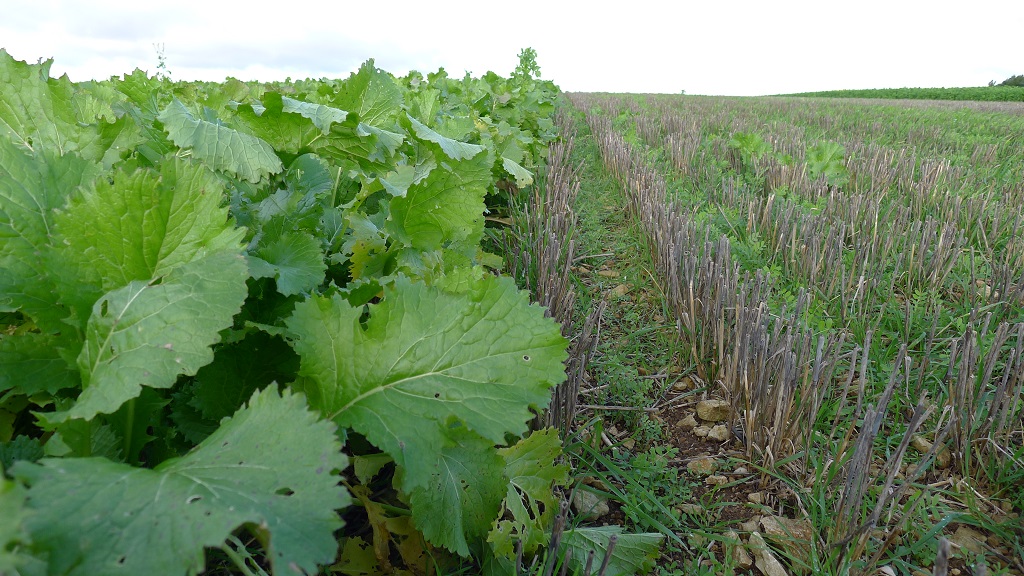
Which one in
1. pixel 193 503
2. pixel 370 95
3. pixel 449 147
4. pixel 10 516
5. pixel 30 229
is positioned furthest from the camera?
pixel 370 95

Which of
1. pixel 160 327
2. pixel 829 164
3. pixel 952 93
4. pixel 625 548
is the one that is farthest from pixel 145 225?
pixel 952 93

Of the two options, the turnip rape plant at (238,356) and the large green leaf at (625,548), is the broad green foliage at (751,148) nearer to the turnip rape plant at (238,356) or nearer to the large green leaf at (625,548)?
the turnip rape plant at (238,356)

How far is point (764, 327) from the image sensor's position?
2.09 metres

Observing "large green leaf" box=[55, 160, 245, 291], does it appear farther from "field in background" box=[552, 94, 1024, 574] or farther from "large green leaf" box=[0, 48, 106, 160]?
"field in background" box=[552, 94, 1024, 574]

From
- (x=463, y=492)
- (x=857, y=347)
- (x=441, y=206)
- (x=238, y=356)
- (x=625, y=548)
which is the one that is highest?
(x=441, y=206)

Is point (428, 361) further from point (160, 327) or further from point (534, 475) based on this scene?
point (534, 475)

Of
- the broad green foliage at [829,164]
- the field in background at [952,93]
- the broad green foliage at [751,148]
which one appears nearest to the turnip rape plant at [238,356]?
the broad green foliage at [829,164]

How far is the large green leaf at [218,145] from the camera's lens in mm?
1408

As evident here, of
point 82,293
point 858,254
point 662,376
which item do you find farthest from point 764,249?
point 82,293

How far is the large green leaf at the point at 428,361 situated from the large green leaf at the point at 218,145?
55 cm

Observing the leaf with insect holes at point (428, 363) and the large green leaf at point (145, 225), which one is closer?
the large green leaf at point (145, 225)

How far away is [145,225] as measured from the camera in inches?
38.7

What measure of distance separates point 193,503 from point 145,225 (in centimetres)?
52

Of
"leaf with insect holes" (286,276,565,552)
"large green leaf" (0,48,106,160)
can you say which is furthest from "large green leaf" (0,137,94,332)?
"leaf with insect holes" (286,276,565,552)
